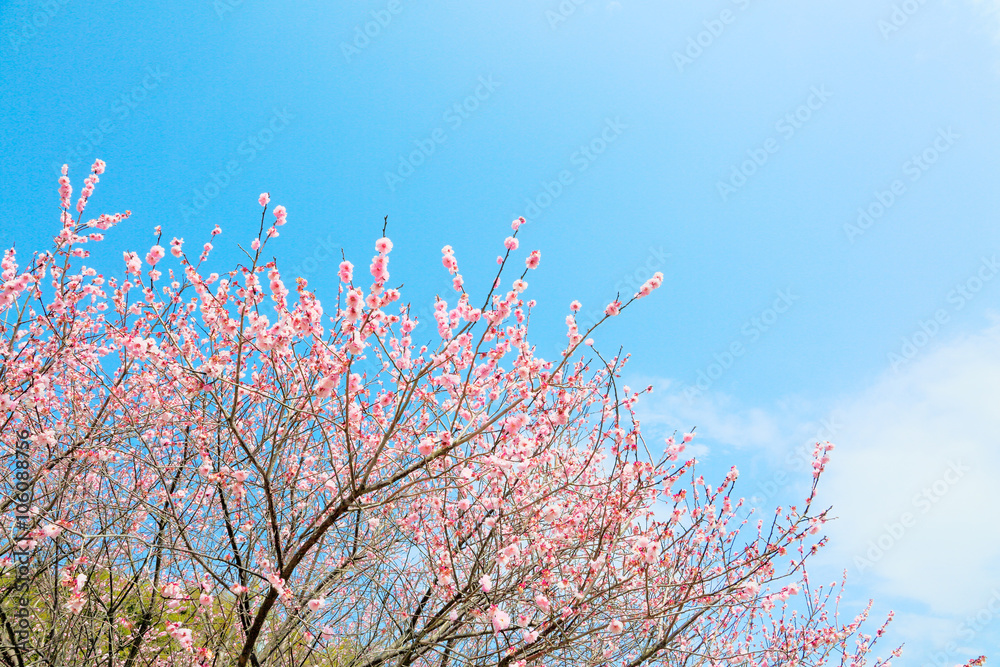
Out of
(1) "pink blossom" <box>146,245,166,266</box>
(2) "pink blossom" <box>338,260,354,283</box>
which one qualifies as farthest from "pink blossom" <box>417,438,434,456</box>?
(1) "pink blossom" <box>146,245,166,266</box>

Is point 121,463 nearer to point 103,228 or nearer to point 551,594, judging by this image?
point 103,228

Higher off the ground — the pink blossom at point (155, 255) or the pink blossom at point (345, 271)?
the pink blossom at point (155, 255)

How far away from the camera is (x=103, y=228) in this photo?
535cm

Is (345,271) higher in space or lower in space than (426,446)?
higher

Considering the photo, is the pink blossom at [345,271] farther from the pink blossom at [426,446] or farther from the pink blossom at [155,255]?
the pink blossom at [155,255]

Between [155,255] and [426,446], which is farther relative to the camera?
[155,255]

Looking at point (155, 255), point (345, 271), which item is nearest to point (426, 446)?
point (345, 271)

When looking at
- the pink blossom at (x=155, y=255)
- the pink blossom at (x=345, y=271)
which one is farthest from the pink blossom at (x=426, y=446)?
the pink blossom at (x=155, y=255)

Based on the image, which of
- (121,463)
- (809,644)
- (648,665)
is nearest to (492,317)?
(648,665)

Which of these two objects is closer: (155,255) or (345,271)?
(345,271)

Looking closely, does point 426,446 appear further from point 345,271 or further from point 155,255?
point 155,255

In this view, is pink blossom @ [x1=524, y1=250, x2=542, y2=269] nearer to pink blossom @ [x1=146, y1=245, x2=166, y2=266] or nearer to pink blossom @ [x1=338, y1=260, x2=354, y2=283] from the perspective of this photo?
pink blossom @ [x1=338, y1=260, x2=354, y2=283]

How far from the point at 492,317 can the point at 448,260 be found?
0.52m

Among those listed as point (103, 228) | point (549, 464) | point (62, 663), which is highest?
point (103, 228)
